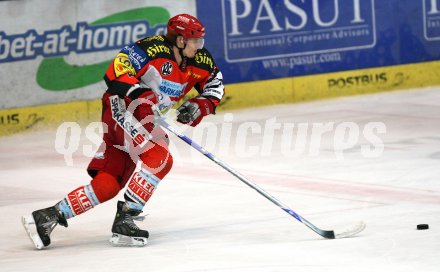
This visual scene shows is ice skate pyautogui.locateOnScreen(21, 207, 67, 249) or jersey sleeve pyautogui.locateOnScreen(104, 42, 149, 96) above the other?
jersey sleeve pyautogui.locateOnScreen(104, 42, 149, 96)

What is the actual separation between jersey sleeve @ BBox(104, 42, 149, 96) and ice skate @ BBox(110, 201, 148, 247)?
27.8 inches

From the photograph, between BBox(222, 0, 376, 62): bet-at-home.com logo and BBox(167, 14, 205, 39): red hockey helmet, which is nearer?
BBox(167, 14, 205, 39): red hockey helmet

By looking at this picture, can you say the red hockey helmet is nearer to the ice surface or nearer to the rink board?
the ice surface

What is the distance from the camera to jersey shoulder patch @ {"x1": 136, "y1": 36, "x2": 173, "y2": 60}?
6.82 metres

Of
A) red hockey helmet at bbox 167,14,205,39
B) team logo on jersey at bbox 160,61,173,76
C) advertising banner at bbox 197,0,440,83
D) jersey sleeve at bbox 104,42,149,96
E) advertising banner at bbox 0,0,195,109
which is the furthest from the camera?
advertising banner at bbox 197,0,440,83

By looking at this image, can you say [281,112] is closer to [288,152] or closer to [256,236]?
[288,152]

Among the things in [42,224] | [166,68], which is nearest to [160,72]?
[166,68]

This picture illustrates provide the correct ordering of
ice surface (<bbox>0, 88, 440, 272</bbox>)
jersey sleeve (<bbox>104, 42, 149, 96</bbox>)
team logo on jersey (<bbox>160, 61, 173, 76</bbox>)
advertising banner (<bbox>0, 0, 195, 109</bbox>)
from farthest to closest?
advertising banner (<bbox>0, 0, 195, 109</bbox>), team logo on jersey (<bbox>160, 61, 173, 76</bbox>), jersey sleeve (<bbox>104, 42, 149, 96</bbox>), ice surface (<bbox>0, 88, 440, 272</bbox>)

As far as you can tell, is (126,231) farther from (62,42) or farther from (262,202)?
(62,42)

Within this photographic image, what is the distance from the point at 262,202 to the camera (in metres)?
7.98

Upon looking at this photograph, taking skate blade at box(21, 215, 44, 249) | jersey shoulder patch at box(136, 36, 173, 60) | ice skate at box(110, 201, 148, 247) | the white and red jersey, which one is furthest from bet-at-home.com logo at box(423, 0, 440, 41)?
skate blade at box(21, 215, 44, 249)

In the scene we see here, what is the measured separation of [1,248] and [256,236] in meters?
1.53

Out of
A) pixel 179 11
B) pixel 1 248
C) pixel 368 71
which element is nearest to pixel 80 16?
pixel 179 11

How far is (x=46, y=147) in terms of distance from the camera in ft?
36.1
